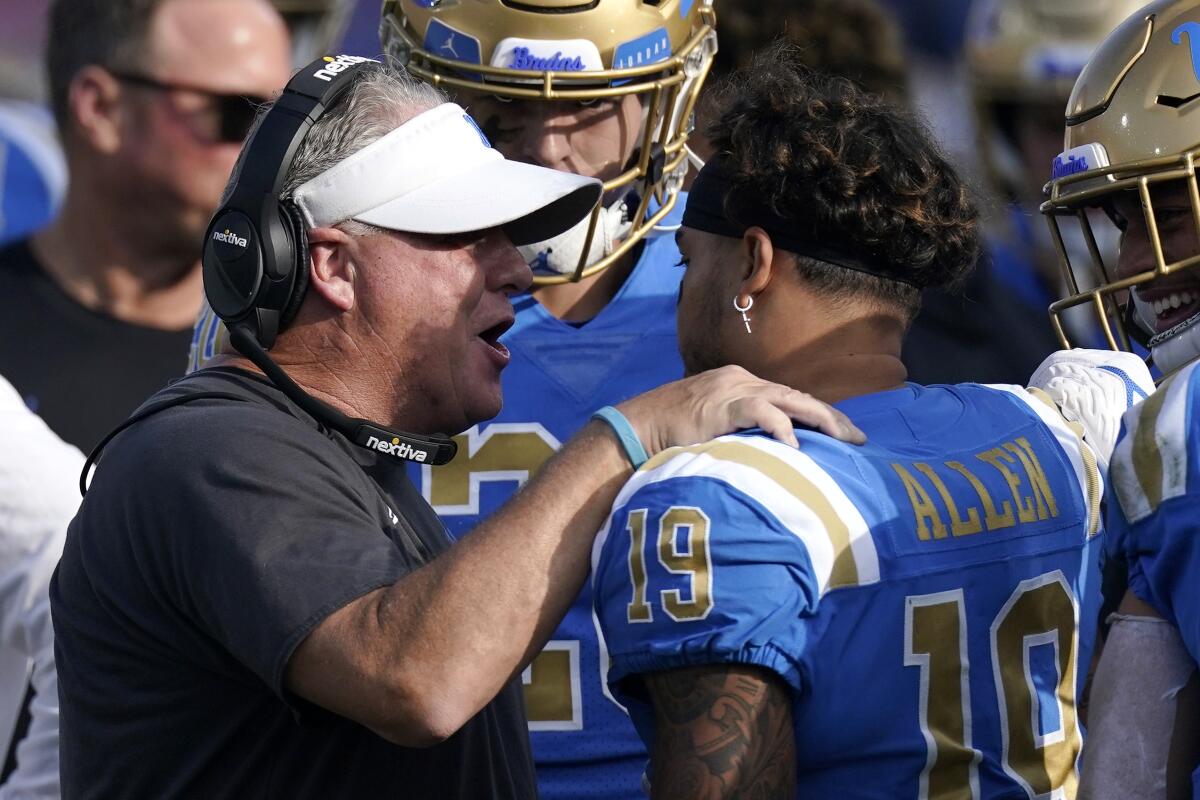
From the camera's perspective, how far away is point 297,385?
2.00 meters

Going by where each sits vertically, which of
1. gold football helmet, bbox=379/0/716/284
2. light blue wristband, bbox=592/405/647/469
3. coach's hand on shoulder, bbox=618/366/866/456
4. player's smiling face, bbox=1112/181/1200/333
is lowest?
light blue wristband, bbox=592/405/647/469

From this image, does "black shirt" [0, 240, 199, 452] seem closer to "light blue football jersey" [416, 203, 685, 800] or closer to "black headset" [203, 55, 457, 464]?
"light blue football jersey" [416, 203, 685, 800]

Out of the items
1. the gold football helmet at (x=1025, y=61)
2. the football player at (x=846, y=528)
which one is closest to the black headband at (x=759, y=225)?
the football player at (x=846, y=528)

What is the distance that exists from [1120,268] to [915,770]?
2.76 ft

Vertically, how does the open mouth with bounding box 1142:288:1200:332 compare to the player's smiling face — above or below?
below

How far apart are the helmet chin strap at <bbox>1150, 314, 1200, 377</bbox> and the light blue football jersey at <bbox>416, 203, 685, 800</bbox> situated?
900mm

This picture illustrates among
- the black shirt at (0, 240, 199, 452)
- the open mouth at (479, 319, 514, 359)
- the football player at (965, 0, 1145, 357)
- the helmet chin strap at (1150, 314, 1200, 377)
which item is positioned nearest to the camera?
the helmet chin strap at (1150, 314, 1200, 377)

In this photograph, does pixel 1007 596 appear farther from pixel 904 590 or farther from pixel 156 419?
pixel 156 419

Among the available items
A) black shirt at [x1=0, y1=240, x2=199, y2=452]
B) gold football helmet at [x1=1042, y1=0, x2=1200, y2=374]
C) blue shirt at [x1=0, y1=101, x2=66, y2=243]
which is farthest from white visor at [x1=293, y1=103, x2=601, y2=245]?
blue shirt at [x1=0, y1=101, x2=66, y2=243]

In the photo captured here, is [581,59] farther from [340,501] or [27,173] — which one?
[27,173]

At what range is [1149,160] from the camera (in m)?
2.14

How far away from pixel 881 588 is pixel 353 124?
90 centimetres

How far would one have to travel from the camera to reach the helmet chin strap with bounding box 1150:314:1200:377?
6.77 feet

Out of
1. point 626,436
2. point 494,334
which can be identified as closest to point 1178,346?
point 626,436
